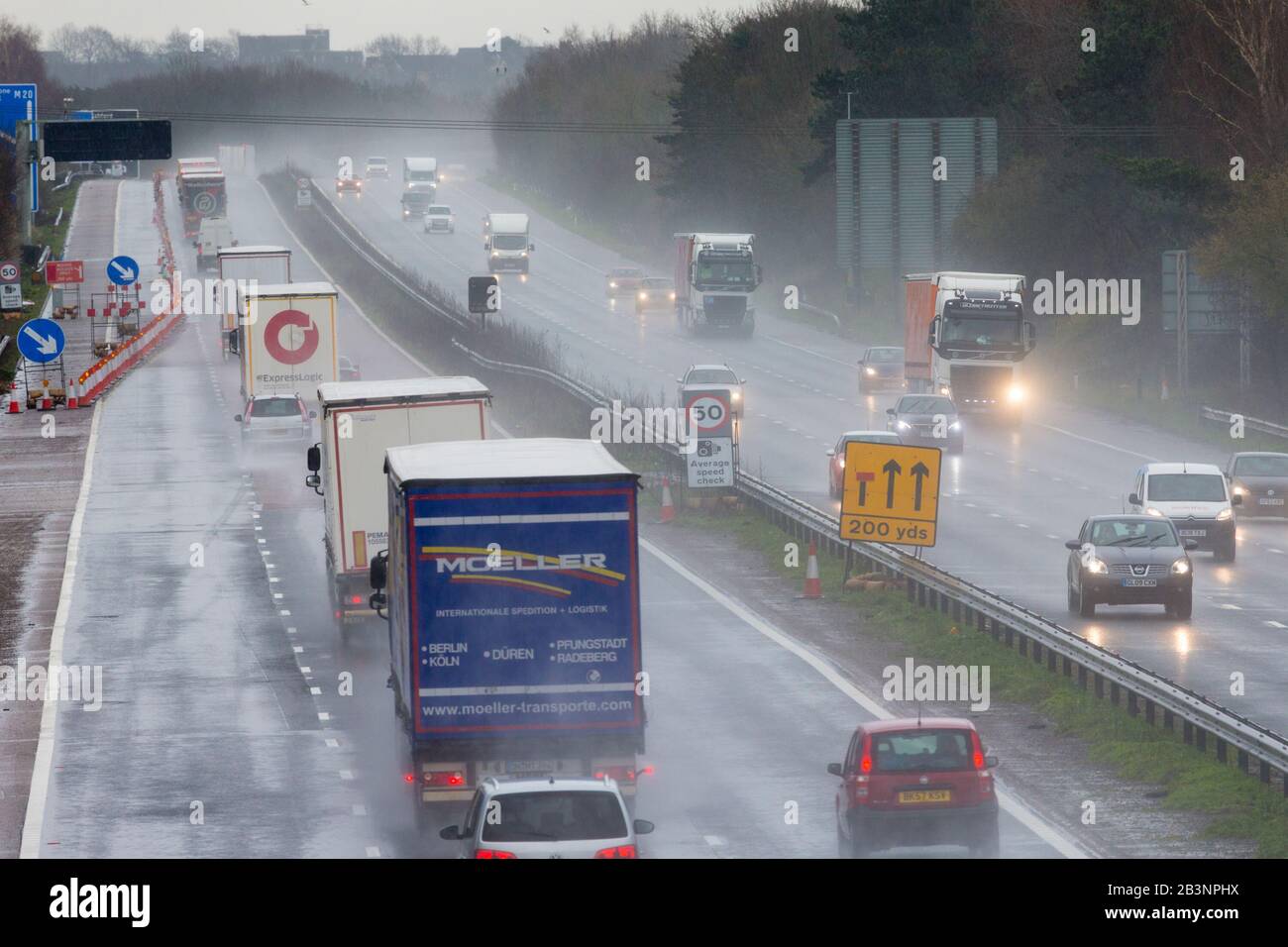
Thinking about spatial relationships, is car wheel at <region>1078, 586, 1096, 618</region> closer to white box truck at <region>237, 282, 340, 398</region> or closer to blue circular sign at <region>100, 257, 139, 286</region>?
white box truck at <region>237, 282, 340, 398</region>

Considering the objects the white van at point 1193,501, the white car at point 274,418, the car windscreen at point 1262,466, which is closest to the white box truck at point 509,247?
the white car at point 274,418

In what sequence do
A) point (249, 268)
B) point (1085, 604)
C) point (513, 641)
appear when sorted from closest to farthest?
1. point (513, 641)
2. point (1085, 604)
3. point (249, 268)

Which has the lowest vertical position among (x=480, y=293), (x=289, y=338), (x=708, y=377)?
(x=708, y=377)

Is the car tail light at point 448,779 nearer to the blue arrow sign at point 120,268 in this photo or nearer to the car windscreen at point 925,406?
the car windscreen at point 925,406

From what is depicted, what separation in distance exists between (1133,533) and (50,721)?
51.5 feet

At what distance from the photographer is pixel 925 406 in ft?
180

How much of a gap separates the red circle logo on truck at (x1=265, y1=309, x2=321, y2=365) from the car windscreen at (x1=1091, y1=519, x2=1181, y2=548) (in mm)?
26831

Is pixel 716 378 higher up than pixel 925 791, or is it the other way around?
pixel 925 791

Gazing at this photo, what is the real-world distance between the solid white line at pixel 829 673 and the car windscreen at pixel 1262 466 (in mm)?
12097

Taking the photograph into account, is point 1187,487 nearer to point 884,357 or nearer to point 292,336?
point 292,336

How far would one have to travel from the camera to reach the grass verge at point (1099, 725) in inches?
846

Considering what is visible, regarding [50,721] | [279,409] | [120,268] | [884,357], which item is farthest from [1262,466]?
[120,268]

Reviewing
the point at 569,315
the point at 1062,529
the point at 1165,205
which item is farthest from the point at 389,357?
the point at 1062,529
